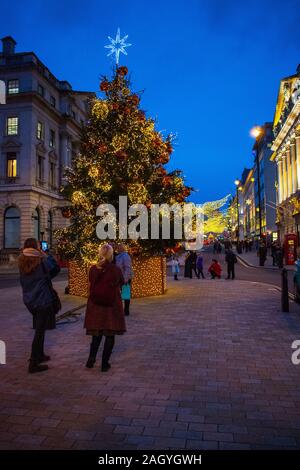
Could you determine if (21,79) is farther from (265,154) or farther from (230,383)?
(265,154)

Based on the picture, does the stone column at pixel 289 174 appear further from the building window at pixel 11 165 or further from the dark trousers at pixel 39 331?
the dark trousers at pixel 39 331

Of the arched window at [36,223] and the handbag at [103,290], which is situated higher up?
the arched window at [36,223]

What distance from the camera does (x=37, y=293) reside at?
5551 millimetres

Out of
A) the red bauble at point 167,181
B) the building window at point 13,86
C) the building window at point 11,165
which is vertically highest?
the building window at point 13,86

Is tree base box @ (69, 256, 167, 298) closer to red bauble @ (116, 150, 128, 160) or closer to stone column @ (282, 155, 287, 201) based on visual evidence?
red bauble @ (116, 150, 128, 160)

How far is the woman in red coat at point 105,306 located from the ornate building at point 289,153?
1510 inches

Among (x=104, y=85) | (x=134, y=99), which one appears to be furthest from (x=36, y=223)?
(x=134, y=99)

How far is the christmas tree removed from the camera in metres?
12.6

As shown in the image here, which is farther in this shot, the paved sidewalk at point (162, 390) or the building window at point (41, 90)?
the building window at point (41, 90)

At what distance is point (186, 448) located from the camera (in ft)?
10.8

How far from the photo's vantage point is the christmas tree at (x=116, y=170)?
41.3 ft

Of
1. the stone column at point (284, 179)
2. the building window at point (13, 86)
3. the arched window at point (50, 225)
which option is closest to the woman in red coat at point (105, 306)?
the arched window at point (50, 225)

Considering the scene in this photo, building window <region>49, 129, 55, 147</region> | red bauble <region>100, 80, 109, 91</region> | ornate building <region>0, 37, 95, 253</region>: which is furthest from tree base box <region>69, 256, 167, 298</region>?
building window <region>49, 129, 55, 147</region>

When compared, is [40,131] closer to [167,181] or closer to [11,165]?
[11,165]
